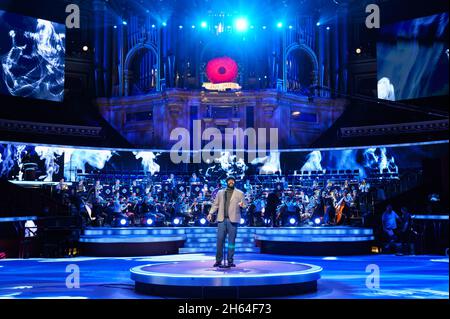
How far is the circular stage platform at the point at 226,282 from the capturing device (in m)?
7.54

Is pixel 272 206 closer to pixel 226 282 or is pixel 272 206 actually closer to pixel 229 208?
pixel 229 208

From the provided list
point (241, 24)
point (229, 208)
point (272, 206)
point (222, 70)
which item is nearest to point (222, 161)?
point (222, 70)

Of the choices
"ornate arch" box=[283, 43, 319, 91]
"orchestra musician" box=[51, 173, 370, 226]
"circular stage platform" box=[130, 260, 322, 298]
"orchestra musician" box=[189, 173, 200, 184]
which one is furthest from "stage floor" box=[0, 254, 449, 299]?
"ornate arch" box=[283, 43, 319, 91]

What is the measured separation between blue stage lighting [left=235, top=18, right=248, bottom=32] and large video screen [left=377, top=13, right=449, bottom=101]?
14.6 ft

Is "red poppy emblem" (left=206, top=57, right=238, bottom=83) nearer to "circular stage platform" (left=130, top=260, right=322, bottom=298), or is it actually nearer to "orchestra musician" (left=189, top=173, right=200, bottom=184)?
"orchestra musician" (left=189, top=173, right=200, bottom=184)

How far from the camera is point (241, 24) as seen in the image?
65.6 feet

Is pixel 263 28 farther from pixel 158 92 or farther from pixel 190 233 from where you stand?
pixel 190 233

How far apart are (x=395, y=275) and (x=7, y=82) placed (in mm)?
14106

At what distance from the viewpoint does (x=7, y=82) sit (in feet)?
62.8

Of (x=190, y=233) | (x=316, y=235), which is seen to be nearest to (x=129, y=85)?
(x=190, y=233)

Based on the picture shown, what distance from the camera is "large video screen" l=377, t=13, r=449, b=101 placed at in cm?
1884

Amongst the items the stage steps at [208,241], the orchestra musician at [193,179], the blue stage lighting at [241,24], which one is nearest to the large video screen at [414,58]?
the blue stage lighting at [241,24]

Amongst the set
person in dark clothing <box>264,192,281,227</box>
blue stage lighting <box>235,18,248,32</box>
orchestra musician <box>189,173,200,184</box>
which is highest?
blue stage lighting <box>235,18,248,32</box>

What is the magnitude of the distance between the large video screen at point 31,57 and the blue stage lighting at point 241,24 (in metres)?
5.97
